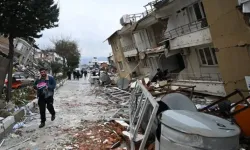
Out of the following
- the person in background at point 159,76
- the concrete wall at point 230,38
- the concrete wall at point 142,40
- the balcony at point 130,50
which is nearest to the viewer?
the concrete wall at point 230,38

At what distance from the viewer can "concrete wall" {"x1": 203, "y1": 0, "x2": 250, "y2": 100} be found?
9445 millimetres

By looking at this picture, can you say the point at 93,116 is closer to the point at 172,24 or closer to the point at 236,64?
the point at 236,64

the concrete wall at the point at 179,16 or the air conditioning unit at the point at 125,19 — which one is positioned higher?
Result: the air conditioning unit at the point at 125,19

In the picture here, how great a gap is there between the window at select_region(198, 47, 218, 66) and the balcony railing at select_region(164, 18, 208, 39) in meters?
1.41

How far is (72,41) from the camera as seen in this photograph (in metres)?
65.5

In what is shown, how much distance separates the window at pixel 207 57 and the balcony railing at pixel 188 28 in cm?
141

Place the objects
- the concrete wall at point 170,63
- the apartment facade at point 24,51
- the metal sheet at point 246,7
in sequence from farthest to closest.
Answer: the apartment facade at point 24,51
the concrete wall at point 170,63
the metal sheet at point 246,7

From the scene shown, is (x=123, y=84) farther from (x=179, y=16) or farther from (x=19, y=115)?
(x=19, y=115)

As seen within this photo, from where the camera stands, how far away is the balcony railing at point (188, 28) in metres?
14.5

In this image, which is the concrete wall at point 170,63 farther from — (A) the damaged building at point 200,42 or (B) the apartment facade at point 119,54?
(B) the apartment facade at point 119,54

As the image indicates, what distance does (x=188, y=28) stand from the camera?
1627 centimetres

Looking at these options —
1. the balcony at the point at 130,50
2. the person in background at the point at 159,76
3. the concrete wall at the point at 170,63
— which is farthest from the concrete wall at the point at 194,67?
the balcony at the point at 130,50

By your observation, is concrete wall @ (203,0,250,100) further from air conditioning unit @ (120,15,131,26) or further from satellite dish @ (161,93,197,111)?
air conditioning unit @ (120,15,131,26)

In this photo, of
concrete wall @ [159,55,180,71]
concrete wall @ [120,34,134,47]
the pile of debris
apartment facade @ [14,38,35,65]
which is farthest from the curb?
apartment facade @ [14,38,35,65]
